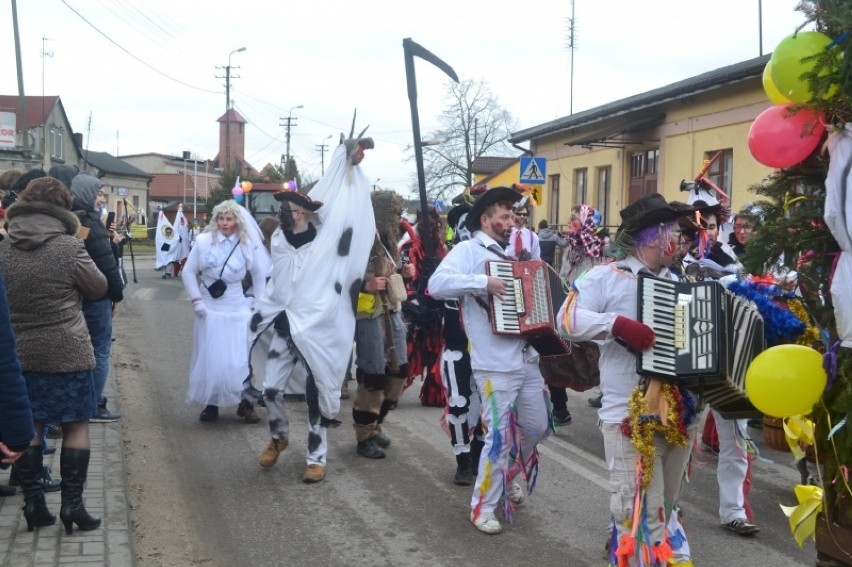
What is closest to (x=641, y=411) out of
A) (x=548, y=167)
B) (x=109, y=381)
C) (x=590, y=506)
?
(x=590, y=506)

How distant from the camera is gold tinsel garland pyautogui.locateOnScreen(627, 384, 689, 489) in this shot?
4.49 m

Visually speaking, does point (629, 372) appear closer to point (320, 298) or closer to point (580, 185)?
point (320, 298)

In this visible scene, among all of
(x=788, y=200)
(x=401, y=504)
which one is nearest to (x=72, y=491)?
(x=401, y=504)

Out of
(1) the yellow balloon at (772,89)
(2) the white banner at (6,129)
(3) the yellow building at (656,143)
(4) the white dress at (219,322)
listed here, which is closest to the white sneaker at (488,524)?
(1) the yellow balloon at (772,89)

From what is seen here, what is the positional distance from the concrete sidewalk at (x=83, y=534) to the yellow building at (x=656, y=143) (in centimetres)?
1287

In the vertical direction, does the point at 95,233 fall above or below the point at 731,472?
above

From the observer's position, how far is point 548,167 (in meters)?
30.8

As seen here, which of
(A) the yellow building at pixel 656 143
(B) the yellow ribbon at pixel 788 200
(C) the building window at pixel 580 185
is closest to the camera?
(B) the yellow ribbon at pixel 788 200

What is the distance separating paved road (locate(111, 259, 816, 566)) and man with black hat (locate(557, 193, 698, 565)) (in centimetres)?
74

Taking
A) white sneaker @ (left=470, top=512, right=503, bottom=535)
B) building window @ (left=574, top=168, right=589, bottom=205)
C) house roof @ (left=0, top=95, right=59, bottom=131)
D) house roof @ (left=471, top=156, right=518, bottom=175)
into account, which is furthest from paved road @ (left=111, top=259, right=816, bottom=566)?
house roof @ (left=0, top=95, right=59, bottom=131)

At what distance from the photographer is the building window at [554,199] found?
30.7 m

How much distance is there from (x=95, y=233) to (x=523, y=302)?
3130mm

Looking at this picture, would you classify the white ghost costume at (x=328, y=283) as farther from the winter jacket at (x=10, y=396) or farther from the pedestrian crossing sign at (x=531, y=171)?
the pedestrian crossing sign at (x=531, y=171)

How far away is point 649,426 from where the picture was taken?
450 centimetres
